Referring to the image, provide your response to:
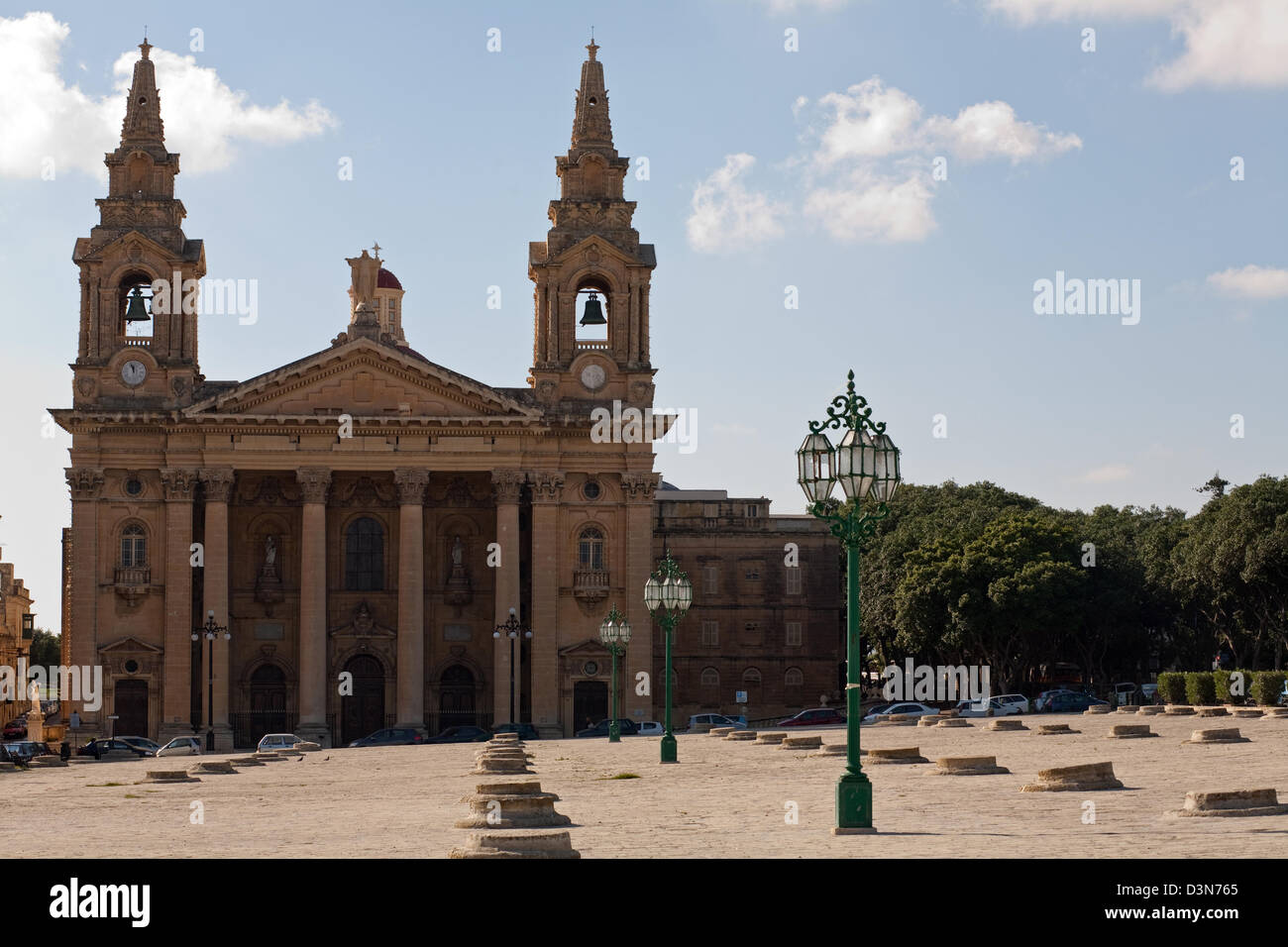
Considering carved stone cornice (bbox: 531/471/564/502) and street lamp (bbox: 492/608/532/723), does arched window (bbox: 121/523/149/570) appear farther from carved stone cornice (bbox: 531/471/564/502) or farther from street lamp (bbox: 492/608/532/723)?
carved stone cornice (bbox: 531/471/564/502)

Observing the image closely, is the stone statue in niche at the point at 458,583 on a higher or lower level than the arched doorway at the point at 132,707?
higher

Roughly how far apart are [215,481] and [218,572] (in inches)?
154

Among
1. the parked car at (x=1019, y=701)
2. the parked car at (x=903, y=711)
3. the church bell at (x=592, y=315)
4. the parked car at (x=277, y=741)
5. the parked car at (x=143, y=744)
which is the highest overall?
the church bell at (x=592, y=315)

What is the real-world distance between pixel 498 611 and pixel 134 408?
18414mm

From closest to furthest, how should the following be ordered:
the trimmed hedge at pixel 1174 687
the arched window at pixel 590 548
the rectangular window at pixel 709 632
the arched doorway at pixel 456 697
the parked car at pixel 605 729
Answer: the trimmed hedge at pixel 1174 687 → the parked car at pixel 605 729 → the arched window at pixel 590 548 → the arched doorway at pixel 456 697 → the rectangular window at pixel 709 632

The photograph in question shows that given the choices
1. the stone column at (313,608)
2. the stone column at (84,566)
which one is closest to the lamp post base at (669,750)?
the stone column at (313,608)

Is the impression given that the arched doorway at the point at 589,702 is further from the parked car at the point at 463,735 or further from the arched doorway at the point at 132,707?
the arched doorway at the point at 132,707

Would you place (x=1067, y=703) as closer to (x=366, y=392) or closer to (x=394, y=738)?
(x=394, y=738)

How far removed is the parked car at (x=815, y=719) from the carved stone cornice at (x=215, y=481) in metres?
26.7

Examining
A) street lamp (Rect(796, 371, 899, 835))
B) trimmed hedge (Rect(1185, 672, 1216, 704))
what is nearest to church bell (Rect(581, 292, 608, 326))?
trimmed hedge (Rect(1185, 672, 1216, 704))

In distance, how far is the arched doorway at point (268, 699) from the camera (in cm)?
8262

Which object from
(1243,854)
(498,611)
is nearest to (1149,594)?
(498,611)

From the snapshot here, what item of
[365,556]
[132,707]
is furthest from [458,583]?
[132,707]

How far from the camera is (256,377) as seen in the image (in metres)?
80.4
